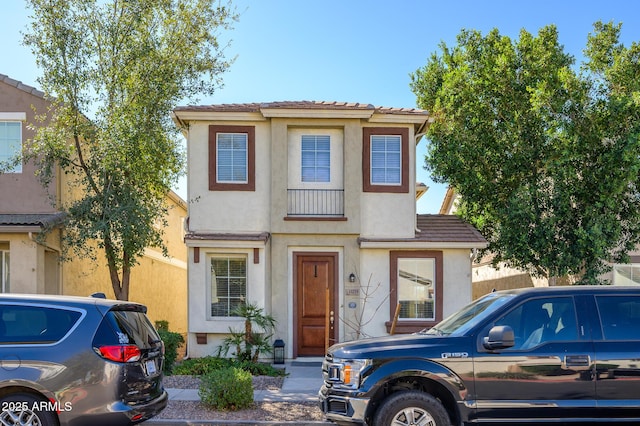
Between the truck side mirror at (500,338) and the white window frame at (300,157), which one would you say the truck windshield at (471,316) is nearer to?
the truck side mirror at (500,338)

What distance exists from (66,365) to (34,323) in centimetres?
60

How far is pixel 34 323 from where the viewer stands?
627 centimetres

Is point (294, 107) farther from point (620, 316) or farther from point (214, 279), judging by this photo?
point (620, 316)

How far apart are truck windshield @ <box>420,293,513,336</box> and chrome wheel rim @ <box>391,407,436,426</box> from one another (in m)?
0.92

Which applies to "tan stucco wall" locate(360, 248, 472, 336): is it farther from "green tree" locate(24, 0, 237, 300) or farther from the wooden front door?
"green tree" locate(24, 0, 237, 300)

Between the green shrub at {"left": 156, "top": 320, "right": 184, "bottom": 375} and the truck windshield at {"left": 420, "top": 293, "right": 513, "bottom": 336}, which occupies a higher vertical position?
the truck windshield at {"left": 420, "top": 293, "right": 513, "bottom": 336}

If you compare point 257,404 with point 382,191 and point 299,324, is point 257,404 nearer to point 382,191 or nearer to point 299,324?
point 299,324

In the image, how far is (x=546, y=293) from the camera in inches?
259

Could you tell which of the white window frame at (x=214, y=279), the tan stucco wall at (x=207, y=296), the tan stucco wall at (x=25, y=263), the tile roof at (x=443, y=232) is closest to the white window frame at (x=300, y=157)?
the tile roof at (x=443, y=232)

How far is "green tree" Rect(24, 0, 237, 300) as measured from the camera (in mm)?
12461

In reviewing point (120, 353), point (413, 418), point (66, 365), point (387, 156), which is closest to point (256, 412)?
point (120, 353)

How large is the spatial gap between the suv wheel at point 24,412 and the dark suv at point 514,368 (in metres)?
2.97

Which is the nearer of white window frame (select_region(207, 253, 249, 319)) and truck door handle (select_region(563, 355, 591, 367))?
truck door handle (select_region(563, 355, 591, 367))

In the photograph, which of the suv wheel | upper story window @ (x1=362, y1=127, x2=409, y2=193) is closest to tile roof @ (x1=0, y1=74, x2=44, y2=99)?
upper story window @ (x1=362, y1=127, x2=409, y2=193)
